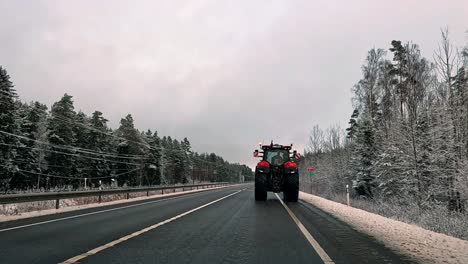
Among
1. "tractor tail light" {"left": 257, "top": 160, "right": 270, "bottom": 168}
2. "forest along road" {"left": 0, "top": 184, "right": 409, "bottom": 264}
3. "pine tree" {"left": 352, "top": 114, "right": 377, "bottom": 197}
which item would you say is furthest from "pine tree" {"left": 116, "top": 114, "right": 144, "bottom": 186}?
"forest along road" {"left": 0, "top": 184, "right": 409, "bottom": 264}

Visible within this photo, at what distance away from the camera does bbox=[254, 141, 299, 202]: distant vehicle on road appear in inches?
845

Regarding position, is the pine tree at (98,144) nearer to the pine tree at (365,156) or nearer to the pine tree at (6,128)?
the pine tree at (6,128)

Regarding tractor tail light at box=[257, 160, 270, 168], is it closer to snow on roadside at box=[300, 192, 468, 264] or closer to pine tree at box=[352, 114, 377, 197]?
snow on roadside at box=[300, 192, 468, 264]

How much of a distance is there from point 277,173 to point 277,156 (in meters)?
1.12

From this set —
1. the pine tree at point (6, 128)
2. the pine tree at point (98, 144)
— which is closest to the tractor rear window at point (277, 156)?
the pine tree at point (6, 128)

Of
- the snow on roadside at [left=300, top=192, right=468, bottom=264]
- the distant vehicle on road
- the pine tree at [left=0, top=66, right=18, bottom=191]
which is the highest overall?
the pine tree at [left=0, top=66, right=18, bottom=191]

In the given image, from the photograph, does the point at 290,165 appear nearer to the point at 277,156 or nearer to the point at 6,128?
the point at 277,156

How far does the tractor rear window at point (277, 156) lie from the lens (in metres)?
22.8

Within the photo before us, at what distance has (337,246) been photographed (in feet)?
23.8

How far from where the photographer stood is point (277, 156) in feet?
75.2

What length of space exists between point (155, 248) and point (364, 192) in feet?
107

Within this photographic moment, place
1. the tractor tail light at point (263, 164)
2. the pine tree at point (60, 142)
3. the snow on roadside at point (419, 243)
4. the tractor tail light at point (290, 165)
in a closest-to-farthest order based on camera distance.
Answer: the snow on roadside at point (419, 243) → the tractor tail light at point (263, 164) → the tractor tail light at point (290, 165) → the pine tree at point (60, 142)

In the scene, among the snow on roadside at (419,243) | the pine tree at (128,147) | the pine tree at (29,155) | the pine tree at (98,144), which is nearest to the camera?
the snow on roadside at (419,243)

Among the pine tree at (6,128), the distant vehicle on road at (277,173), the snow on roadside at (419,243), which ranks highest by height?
the pine tree at (6,128)
